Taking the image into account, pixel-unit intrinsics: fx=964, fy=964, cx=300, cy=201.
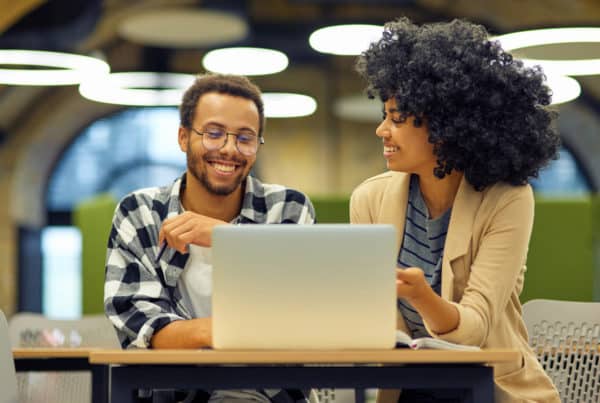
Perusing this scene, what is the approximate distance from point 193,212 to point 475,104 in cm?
69

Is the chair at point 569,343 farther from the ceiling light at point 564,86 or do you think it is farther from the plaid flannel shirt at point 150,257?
the ceiling light at point 564,86

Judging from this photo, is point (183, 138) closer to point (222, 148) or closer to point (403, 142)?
point (222, 148)

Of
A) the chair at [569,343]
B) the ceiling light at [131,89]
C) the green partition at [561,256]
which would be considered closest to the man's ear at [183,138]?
the chair at [569,343]

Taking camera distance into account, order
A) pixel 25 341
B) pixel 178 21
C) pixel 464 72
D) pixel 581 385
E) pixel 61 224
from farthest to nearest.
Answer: pixel 61 224 < pixel 178 21 < pixel 25 341 < pixel 581 385 < pixel 464 72

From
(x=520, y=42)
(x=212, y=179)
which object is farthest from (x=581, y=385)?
(x=520, y=42)

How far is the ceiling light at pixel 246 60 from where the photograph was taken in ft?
27.5

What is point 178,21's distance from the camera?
34.6 feet

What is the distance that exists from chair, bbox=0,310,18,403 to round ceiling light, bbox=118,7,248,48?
8.61 meters

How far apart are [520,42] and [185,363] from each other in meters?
4.81

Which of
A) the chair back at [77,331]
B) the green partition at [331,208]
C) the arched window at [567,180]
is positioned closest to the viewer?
the chair back at [77,331]

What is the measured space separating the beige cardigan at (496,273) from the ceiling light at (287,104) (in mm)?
8612

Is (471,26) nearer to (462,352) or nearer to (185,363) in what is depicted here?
(462,352)

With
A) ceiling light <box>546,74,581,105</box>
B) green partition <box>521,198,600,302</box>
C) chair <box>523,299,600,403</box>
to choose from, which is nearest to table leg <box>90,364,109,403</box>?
chair <box>523,299,600,403</box>

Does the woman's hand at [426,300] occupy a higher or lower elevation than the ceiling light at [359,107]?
lower
